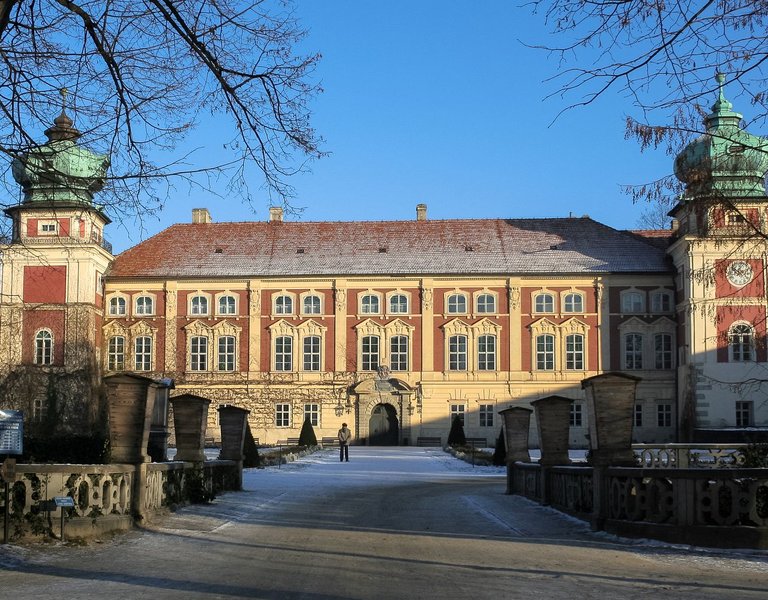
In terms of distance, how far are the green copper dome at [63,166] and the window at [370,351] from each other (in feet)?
141

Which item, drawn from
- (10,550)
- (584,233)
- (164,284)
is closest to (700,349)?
(584,233)

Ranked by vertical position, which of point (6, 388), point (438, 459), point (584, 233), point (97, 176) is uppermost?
point (584, 233)

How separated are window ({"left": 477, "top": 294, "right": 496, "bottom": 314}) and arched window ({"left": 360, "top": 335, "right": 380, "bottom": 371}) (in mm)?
5636

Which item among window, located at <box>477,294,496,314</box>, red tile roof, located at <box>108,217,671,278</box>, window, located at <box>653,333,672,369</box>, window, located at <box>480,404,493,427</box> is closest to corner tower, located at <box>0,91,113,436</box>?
red tile roof, located at <box>108,217,671,278</box>

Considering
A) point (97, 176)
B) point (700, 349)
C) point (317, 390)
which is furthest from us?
point (317, 390)

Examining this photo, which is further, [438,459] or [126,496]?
[438,459]

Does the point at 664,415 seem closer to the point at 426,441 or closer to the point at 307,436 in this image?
the point at 426,441

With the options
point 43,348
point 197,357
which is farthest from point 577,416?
point 43,348

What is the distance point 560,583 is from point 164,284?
156 feet

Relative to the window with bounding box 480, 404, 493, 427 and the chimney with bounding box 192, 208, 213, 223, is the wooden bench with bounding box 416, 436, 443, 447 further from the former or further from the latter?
the chimney with bounding box 192, 208, 213, 223

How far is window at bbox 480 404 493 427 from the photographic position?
52.6 m

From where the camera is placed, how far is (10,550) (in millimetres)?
10484

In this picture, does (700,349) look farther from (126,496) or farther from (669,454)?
(126,496)

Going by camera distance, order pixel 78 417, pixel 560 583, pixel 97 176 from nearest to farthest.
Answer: pixel 560 583 < pixel 97 176 < pixel 78 417
